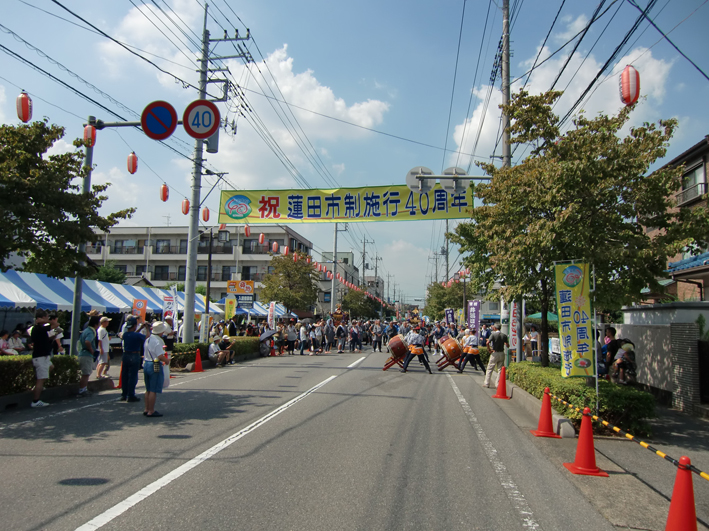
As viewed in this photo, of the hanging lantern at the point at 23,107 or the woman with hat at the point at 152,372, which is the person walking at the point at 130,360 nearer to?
the woman with hat at the point at 152,372

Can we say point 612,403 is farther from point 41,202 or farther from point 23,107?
point 23,107

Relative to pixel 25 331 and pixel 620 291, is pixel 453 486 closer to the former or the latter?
pixel 620 291

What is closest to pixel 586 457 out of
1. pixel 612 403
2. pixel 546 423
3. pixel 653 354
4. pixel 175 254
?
pixel 546 423

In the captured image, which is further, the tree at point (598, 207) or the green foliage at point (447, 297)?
the green foliage at point (447, 297)

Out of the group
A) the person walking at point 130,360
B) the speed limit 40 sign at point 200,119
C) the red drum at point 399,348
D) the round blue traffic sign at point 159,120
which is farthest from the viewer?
the red drum at point 399,348

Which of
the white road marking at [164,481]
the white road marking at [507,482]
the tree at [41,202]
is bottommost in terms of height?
the white road marking at [507,482]

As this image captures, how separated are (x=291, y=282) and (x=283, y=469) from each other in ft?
118

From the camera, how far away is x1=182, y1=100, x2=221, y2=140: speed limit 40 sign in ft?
33.2

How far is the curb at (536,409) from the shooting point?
7.66 meters

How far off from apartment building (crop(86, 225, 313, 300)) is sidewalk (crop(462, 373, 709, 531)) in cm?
4791

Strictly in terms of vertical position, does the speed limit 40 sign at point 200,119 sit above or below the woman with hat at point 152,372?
above

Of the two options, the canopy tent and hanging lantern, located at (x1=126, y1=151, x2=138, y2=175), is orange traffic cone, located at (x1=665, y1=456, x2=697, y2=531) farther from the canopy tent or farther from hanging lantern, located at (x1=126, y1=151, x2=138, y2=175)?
the canopy tent

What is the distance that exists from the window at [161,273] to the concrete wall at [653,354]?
Answer: 50.7 meters

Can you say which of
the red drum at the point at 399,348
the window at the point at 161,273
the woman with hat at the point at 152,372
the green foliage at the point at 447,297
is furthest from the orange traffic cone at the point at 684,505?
the window at the point at 161,273
